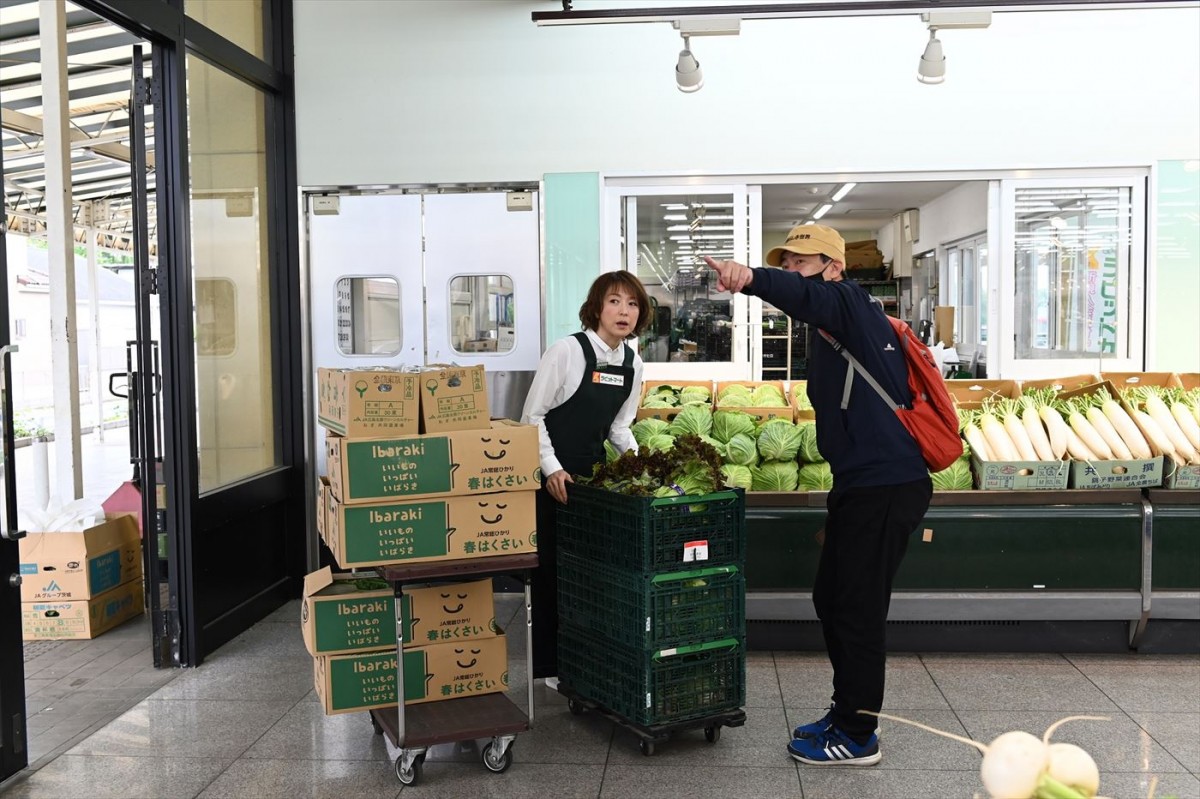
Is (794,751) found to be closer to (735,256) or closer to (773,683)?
(773,683)

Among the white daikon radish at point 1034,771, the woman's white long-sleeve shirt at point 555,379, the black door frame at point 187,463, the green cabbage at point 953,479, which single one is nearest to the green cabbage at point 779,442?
the green cabbage at point 953,479

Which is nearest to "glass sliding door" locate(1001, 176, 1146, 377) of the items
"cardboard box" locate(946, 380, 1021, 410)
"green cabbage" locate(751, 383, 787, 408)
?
"cardboard box" locate(946, 380, 1021, 410)

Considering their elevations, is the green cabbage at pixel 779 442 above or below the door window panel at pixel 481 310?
below

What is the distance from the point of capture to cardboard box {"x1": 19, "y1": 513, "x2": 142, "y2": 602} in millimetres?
5602

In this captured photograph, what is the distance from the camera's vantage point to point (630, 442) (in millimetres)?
4523

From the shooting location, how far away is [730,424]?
5473 mm

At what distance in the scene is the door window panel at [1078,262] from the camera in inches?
250

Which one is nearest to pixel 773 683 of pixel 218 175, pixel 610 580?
pixel 610 580

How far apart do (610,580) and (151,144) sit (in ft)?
10.1

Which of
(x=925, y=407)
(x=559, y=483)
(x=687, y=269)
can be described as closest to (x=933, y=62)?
(x=687, y=269)

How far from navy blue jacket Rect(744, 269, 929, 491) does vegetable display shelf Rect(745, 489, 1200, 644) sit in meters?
1.51

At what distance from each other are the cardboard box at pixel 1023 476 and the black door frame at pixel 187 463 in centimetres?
379

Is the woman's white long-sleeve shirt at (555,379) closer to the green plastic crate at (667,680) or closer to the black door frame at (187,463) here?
the green plastic crate at (667,680)

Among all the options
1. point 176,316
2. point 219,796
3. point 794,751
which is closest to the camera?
point 219,796
